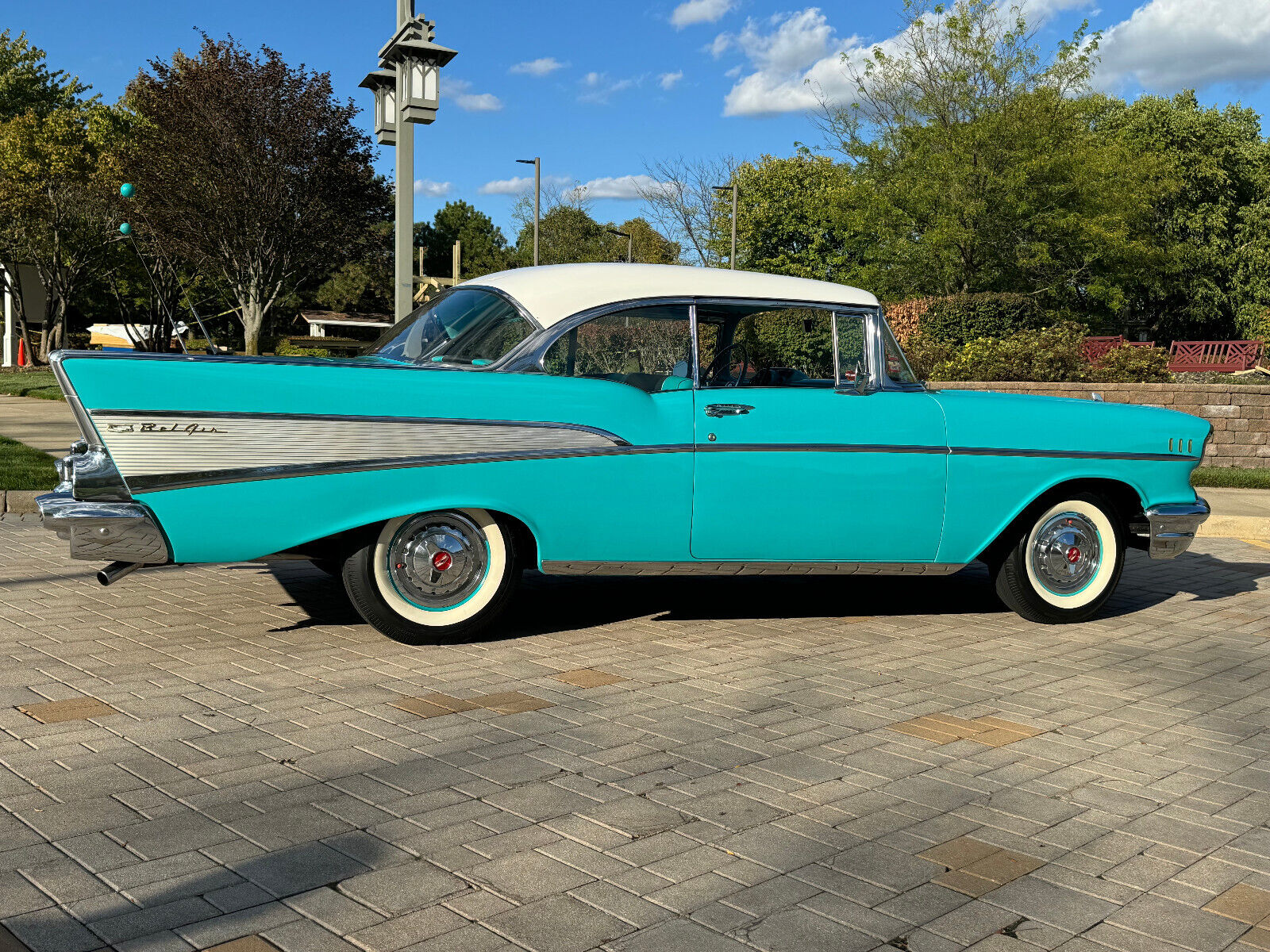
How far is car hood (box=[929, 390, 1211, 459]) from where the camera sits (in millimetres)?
6332

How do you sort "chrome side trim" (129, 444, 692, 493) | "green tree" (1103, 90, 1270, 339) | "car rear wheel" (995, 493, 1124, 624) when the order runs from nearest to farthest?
"chrome side trim" (129, 444, 692, 493) → "car rear wheel" (995, 493, 1124, 624) → "green tree" (1103, 90, 1270, 339)

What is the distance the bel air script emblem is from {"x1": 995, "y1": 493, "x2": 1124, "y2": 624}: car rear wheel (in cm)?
417

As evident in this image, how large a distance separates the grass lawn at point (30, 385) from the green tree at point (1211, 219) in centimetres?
3837

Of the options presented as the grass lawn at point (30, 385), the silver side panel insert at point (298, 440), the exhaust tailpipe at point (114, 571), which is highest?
the grass lawn at point (30, 385)

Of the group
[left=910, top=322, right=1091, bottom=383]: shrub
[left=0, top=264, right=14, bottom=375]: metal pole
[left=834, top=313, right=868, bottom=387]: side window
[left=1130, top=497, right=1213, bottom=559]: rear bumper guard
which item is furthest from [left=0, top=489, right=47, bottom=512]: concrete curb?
[left=0, top=264, right=14, bottom=375]: metal pole

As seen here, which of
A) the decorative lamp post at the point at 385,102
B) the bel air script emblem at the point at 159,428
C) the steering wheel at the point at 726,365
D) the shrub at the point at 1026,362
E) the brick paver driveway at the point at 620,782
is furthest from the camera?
the shrub at the point at 1026,362

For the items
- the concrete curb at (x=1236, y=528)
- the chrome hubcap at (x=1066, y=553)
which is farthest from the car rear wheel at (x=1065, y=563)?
the concrete curb at (x=1236, y=528)

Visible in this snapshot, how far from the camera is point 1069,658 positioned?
19.5ft

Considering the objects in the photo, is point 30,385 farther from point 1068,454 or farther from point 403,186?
point 1068,454

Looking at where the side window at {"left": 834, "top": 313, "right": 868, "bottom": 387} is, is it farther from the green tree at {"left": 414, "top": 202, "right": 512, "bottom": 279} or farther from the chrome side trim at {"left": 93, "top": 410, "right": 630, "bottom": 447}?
the green tree at {"left": 414, "top": 202, "right": 512, "bottom": 279}

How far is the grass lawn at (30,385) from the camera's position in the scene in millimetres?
23781

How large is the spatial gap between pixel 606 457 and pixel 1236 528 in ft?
26.1

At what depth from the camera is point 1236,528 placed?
11.2 metres

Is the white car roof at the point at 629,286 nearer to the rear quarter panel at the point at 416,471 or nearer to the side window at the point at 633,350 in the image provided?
the side window at the point at 633,350
